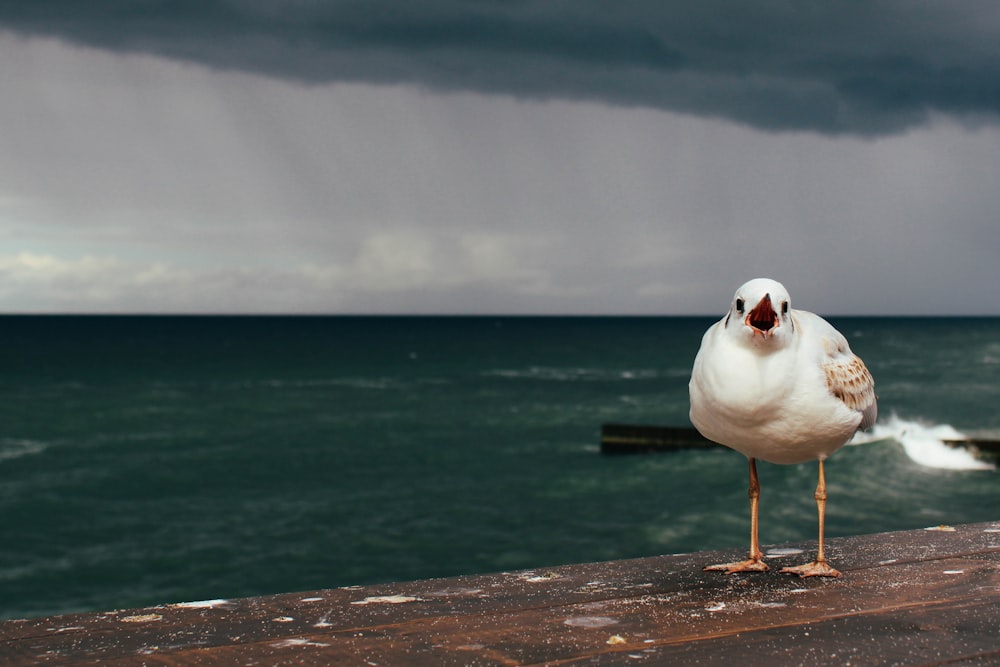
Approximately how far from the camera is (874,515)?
22.1 metres

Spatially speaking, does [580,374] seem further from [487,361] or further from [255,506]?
[255,506]

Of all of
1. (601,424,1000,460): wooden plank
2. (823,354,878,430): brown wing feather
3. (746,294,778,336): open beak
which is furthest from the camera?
(601,424,1000,460): wooden plank

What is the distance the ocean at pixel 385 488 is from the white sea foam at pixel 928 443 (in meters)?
0.09

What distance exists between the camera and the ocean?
19.6 metres

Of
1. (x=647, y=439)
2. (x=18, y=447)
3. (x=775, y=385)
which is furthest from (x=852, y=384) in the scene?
(x=18, y=447)

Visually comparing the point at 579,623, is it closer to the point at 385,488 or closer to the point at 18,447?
the point at 385,488

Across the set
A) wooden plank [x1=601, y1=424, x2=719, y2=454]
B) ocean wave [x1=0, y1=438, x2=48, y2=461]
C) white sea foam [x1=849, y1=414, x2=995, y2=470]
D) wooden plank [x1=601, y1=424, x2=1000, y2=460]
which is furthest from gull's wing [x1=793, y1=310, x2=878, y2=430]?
ocean wave [x1=0, y1=438, x2=48, y2=461]

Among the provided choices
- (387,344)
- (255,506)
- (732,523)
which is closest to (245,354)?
(387,344)

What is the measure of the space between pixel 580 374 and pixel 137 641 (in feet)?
216

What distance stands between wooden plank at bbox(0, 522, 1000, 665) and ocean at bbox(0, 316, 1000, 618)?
48.6 feet

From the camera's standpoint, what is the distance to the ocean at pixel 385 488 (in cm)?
1956

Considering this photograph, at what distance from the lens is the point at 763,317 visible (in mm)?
3494

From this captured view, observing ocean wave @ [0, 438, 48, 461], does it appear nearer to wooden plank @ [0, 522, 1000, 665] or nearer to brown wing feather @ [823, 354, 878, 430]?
wooden plank @ [0, 522, 1000, 665]

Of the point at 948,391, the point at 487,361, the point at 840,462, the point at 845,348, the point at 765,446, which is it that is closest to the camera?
the point at 765,446
